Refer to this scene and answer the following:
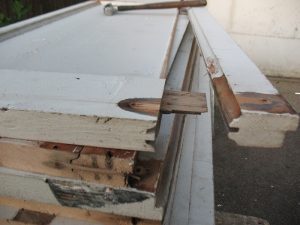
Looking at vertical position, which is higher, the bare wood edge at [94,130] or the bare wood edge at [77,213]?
the bare wood edge at [94,130]

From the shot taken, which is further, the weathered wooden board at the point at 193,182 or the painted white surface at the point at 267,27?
the painted white surface at the point at 267,27

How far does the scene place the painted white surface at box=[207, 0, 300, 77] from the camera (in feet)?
16.3

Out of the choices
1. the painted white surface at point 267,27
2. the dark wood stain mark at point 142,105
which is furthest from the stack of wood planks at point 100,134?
the painted white surface at point 267,27

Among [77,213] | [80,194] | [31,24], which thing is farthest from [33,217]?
[31,24]

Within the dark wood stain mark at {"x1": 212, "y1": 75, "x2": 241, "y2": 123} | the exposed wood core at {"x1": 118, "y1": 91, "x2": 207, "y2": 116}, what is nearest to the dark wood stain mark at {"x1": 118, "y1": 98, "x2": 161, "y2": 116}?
the exposed wood core at {"x1": 118, "y1": 91, "x2": 207, "y2": 116}

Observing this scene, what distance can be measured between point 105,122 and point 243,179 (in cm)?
245

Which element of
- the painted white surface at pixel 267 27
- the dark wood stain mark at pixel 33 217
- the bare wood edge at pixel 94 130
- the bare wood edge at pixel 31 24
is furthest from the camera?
the painted white surface at pixel 267 27

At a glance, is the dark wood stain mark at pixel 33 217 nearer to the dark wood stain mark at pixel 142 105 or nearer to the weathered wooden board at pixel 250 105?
the dark wood stain mark at pixel 142 105

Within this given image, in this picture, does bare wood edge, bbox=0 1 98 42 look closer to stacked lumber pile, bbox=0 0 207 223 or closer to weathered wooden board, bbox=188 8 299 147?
stacked lumber pile, bbox=0 0 207 223

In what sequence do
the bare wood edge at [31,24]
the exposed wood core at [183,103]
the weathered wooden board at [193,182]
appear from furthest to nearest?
the bare wood edge at [31,24], the weathered wooden board at [193,182], the exposed wood core at [183,103]

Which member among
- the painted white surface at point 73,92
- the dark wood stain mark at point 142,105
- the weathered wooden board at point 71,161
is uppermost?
the painted white surface at point 73,92

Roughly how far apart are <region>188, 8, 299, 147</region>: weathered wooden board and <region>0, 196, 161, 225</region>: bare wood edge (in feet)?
1.15

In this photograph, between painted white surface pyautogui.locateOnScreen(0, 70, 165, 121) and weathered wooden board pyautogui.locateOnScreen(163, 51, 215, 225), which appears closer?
painted white surface pyautogui.locateOnScreen(0, 70, 165, 121)

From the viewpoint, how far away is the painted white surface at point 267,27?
16.3ft
